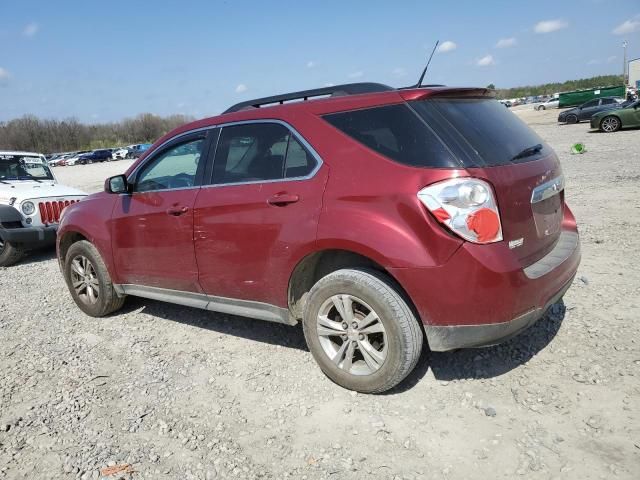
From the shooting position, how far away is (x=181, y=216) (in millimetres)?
3824

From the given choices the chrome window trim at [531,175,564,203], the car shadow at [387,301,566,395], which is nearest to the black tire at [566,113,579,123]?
the car shadow at [387,301,566,395]

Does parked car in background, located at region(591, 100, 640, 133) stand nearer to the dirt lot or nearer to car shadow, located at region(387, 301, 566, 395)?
the dirt lot

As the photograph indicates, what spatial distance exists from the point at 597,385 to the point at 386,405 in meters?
1.29

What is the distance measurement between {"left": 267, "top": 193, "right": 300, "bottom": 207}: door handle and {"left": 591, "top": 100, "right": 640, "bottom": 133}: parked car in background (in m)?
23.7

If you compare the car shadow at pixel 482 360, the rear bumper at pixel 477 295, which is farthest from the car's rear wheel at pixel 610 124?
the rear bumper at pixel 477 295

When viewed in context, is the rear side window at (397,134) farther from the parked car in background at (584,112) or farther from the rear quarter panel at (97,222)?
the parked car in background at (584,112)

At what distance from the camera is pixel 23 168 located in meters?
8.77

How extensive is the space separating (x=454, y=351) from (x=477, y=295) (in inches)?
42.8

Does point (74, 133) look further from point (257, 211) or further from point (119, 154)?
point (257, 211)

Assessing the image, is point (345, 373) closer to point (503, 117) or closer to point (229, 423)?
point (229, 423)

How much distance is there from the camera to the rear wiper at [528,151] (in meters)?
2.99

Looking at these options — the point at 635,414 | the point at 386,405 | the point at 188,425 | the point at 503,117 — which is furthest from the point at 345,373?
the point at 503,117

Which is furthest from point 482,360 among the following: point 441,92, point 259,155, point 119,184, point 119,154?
point 119,154

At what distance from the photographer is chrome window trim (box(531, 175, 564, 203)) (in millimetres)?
2947
